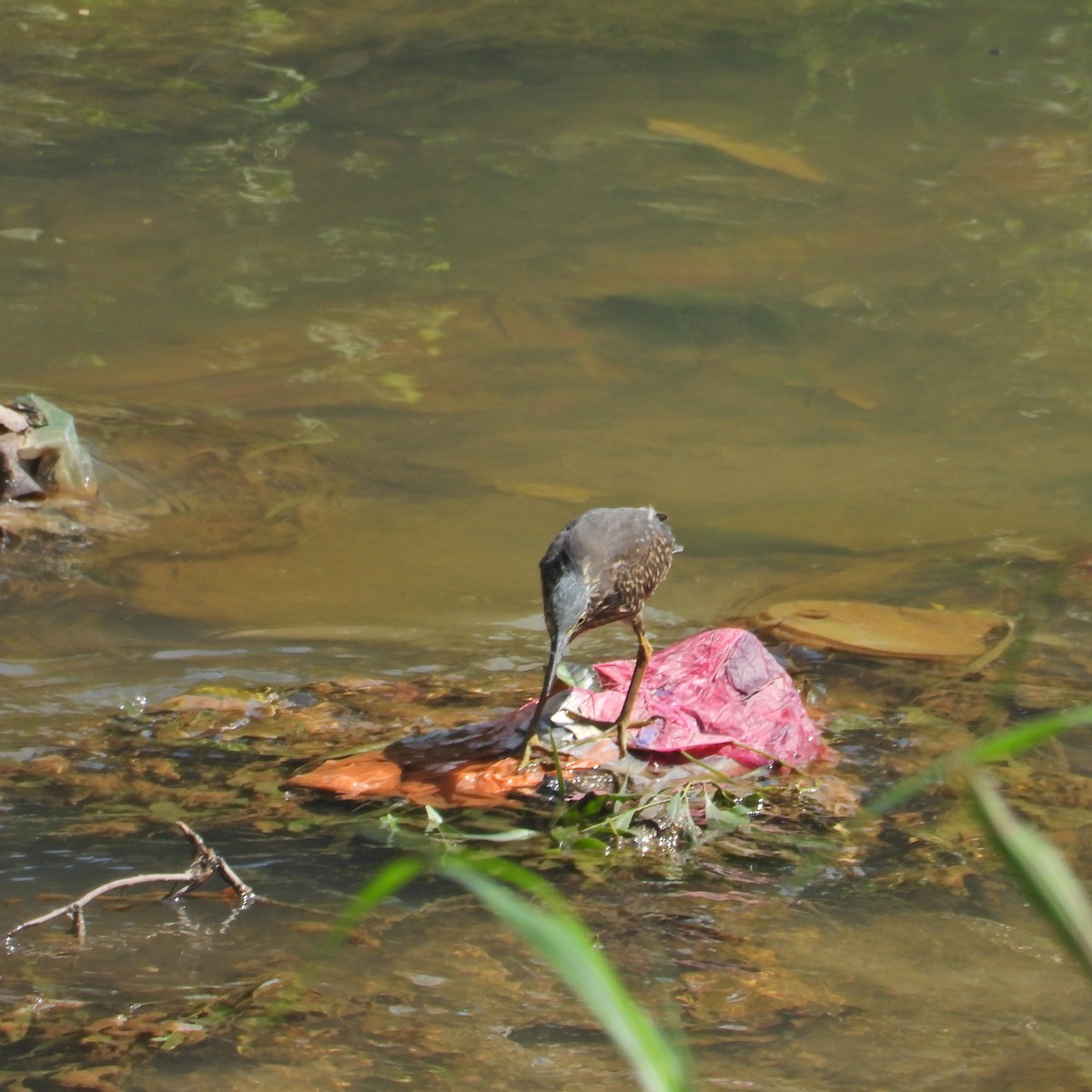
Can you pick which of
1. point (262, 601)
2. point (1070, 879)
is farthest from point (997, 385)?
point (1070, 879)

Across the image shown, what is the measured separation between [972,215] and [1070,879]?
8950 mm

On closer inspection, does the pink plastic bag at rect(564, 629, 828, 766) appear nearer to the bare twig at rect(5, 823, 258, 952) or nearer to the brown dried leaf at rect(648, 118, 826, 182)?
the bare twig at rect(5, 823, 258, 952)

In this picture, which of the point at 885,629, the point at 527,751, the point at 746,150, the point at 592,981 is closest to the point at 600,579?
the point at 527,751

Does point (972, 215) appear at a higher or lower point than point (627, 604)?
higher

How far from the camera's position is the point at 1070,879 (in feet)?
3.67

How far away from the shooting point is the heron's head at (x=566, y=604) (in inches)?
152

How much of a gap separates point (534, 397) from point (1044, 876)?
663 centimetres

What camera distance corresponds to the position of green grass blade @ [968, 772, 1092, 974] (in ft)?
3.59

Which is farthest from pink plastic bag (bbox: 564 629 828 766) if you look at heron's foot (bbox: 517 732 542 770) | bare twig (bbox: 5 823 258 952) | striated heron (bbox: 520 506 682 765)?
bare twig (bbox: 5 823 258 952)

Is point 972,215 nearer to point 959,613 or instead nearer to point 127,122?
point 959,613

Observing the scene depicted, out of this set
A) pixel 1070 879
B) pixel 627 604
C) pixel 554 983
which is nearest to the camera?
pixel 1070 879

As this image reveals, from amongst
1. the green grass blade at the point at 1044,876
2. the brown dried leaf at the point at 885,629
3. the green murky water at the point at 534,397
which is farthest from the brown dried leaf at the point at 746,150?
the green grass blade at the point at 1044,876

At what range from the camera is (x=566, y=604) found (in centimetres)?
387

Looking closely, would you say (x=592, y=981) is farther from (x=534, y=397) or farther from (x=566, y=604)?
(x=534, y=397)
